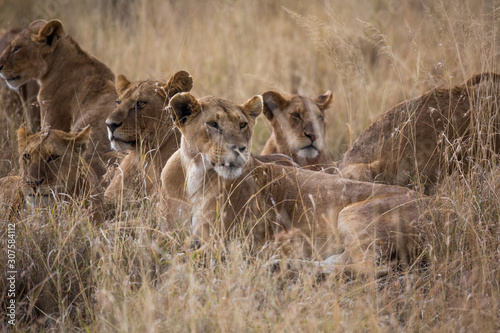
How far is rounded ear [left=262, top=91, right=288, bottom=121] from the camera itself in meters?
6.50

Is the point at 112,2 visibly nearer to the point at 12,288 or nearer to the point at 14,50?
the point at 14,50

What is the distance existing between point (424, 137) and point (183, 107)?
2168 mm

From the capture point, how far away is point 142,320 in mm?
3348

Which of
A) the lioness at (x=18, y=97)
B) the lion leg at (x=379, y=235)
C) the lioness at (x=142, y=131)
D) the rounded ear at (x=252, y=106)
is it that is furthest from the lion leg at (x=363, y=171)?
the lioness at (x=18, y=97)

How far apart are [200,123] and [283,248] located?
102 cm

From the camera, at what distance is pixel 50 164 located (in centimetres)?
495

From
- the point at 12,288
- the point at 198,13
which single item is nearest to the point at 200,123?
the point at 12,288

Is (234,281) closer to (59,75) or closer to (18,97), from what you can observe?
(59,75)

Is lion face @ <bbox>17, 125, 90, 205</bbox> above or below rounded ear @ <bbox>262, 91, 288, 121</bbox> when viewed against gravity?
below

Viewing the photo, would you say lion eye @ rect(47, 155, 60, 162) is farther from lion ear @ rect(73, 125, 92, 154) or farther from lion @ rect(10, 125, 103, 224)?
lion ear @ rect(73, 125, 92, 154)

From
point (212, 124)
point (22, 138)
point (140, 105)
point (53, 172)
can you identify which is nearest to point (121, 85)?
point (140, 105)

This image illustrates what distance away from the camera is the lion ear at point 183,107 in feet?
15.0


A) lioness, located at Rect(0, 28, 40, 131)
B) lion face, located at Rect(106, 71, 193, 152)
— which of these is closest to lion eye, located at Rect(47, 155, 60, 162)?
lion face, located at Rect(106, 71, 193, 152)

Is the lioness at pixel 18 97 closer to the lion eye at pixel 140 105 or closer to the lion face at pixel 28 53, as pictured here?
the lion face at pixel 28 53
